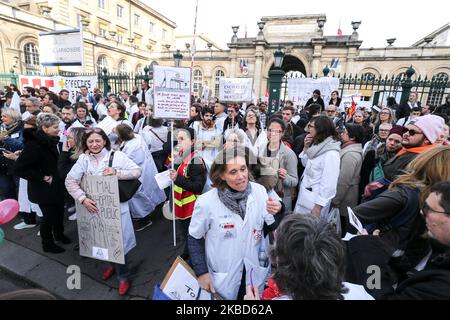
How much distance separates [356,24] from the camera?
72.9 feet

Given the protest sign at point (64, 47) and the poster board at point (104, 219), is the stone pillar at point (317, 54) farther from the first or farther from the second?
the poster board at point (104, 219)

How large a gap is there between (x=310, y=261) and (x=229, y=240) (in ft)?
2.78

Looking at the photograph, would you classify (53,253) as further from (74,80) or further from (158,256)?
(74,80)

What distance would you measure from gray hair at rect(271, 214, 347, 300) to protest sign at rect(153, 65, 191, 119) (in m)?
2.97

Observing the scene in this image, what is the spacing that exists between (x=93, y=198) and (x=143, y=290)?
1250mm

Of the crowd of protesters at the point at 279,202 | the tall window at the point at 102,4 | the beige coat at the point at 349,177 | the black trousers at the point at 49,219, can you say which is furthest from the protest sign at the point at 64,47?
the tall window at the point at 102,4

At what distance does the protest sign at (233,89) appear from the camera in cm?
735

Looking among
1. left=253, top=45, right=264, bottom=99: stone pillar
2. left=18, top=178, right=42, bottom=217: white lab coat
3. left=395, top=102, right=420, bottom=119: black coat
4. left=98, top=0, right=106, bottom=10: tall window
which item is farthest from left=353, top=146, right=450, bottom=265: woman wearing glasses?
left=98, top=0, right=106, bottom=10: tall window

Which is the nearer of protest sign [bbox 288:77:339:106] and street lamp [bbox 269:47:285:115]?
street lamp [bbox 269:47:285:115]

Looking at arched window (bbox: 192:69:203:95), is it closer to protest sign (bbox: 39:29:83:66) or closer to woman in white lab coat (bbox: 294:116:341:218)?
protest sign (bbox: 39:29:83:66)

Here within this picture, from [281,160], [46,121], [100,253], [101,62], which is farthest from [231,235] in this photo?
[101,62]

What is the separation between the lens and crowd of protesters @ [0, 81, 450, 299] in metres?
1.28

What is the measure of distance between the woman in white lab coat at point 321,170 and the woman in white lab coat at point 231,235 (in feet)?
3.31
